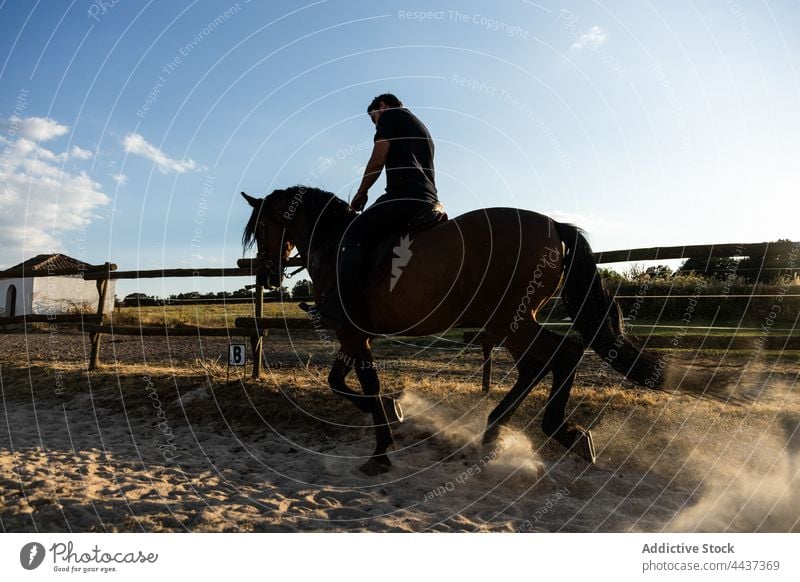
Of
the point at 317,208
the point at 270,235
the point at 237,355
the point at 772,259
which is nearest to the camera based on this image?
the point at 317,208

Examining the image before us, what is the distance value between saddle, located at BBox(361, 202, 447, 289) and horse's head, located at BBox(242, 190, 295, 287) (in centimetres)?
135

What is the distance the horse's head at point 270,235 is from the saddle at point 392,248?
135cm

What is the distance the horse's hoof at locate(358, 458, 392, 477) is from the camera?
4516mm

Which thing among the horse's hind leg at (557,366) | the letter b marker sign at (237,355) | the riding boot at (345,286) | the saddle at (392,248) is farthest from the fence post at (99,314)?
the horse's hind leg at (557,366)

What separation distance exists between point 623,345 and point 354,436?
2984mm

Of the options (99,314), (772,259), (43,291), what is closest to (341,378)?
(772,259)

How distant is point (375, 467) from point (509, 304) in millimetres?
1919

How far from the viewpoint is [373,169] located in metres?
4.90

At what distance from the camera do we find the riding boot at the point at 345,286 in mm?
4633

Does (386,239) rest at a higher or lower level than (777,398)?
higher

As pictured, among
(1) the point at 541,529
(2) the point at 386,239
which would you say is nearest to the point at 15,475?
(2) the point at 386,239

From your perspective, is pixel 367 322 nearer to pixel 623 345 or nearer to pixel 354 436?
pixel 354 436

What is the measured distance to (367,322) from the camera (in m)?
4.84

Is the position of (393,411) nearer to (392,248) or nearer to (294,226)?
(392,248)
